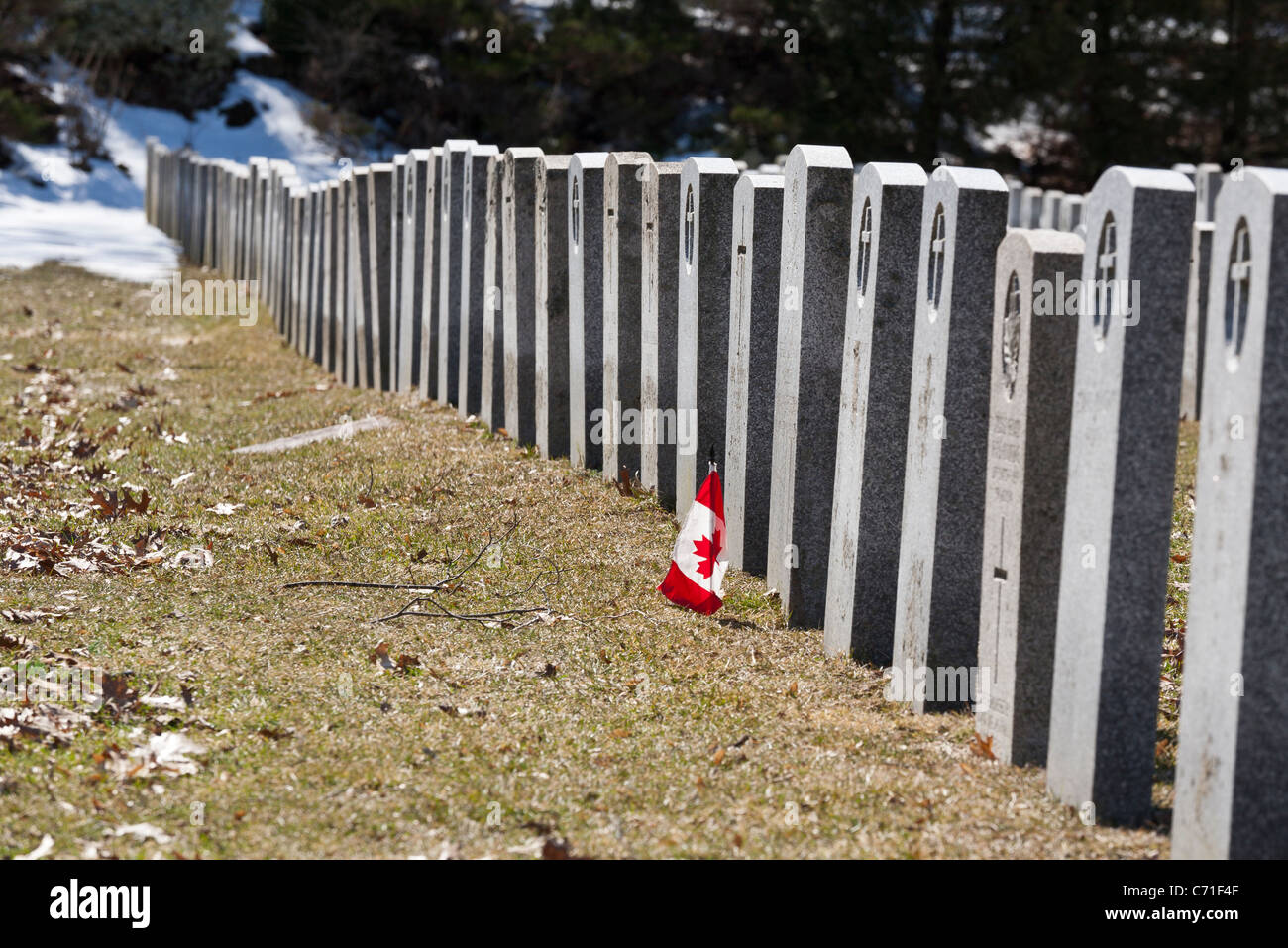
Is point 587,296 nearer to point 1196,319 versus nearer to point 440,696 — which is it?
point 440,696

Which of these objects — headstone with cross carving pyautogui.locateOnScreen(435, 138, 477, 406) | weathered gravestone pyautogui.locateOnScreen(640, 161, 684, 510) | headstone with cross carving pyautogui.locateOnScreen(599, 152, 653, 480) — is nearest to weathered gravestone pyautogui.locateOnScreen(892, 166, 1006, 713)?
A: weathered gravestone pyautogui.locateOnScreen(640, 161, 684, 510)

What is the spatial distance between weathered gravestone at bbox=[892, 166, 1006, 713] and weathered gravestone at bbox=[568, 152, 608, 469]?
333 cm

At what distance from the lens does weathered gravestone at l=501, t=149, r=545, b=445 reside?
28.5ft

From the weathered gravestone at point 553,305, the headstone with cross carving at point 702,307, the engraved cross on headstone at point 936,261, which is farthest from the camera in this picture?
the weathered gravestone at point 553,305

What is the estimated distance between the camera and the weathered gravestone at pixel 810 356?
5.52 meters

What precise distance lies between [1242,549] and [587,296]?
16.7 ft

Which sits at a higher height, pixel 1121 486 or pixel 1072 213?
pixel 1072 213

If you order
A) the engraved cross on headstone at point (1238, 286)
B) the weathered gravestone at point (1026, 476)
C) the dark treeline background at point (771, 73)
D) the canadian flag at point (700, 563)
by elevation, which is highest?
the dark treeline background at point (771, 73)

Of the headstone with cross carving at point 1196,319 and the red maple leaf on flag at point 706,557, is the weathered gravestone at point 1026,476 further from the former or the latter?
the headstone with cross carving at point 1196,319

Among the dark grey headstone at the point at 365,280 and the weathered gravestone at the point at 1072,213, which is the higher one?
the weathered gravestone at the point at 1072,213

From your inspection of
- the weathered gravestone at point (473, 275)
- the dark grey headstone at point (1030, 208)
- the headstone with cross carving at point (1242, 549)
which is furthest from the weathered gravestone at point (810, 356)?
the dark grey headstone at point (1030, 208)

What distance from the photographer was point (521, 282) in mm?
8727

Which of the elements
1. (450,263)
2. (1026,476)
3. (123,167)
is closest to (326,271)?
(450,263)

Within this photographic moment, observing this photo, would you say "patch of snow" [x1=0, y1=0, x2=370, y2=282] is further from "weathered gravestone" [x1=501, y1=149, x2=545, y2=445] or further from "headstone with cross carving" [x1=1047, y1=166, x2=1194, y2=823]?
"headstone with cross carving" [x1=1047, y1=166, x2=1194, y2=823]
